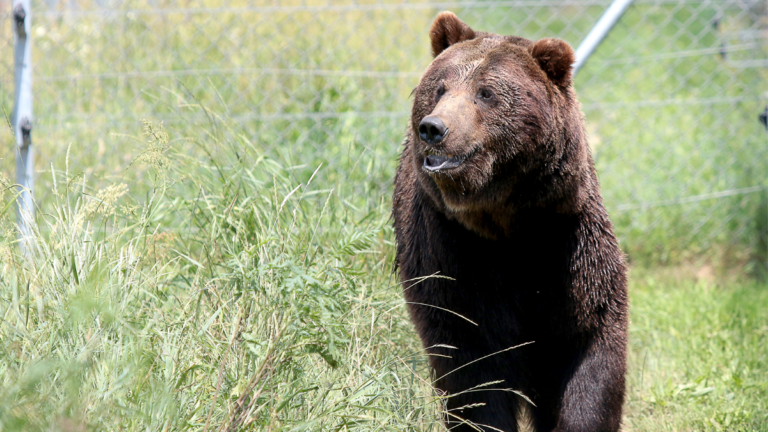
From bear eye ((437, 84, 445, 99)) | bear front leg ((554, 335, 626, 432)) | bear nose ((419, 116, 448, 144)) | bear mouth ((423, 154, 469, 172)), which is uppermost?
bear eye ((437, 84, 445, 99))

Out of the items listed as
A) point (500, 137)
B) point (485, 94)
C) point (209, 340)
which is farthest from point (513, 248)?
point (209, 340)

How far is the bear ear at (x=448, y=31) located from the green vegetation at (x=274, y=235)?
85cm

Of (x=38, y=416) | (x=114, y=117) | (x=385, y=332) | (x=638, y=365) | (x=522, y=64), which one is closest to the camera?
(x=38, y=416)

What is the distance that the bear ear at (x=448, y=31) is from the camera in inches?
133

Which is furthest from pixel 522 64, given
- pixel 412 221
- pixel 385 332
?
pixel 385 332

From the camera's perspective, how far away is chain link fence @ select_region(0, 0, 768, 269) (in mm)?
5902

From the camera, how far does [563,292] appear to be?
319 cm

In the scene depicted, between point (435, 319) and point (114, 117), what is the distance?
3857mm

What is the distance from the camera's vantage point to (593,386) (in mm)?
3215

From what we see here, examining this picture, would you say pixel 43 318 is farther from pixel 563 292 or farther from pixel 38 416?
pixel 563 292

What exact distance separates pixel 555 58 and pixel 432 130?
2.32 ft

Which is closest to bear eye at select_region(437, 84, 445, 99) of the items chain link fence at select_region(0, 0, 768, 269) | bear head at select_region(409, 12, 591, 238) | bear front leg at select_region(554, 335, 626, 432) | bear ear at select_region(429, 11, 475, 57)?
bear head at select_region(409, 12, 591, 238)

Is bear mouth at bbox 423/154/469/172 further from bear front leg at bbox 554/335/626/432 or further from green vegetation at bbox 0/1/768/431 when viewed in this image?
bear front leg at bbox 554/335/626/432

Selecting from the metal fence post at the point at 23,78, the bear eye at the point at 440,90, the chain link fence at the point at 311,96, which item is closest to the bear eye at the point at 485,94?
the bear eye at the point at 440,90
